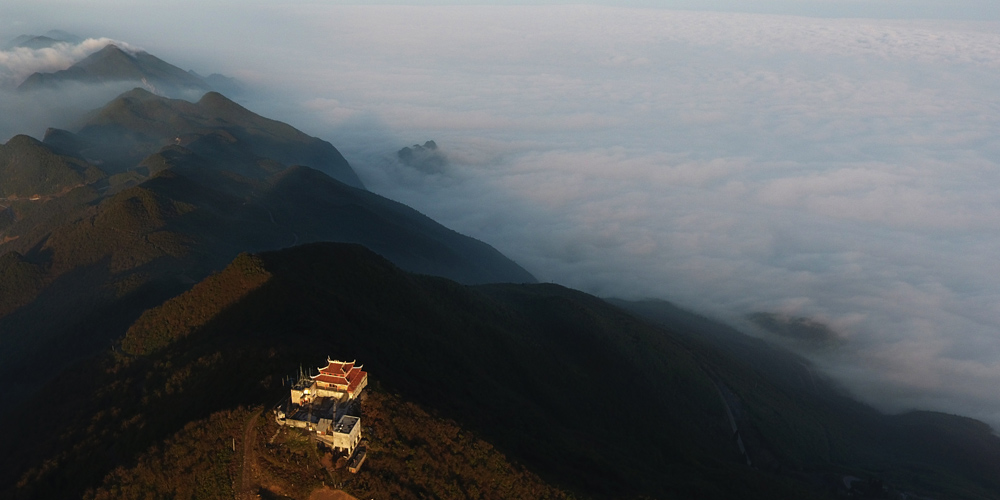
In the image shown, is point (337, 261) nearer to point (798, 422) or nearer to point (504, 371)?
point (504, 371)

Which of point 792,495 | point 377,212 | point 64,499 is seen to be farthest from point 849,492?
point 377,212

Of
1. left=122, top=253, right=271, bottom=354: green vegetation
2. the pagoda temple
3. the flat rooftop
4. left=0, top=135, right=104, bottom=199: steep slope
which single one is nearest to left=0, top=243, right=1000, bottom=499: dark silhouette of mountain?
left=122, top=253, right=271, bottom=354: green vegetation

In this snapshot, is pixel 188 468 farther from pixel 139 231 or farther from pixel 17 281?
pixel 17 281

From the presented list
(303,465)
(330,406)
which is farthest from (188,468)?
(330,406)

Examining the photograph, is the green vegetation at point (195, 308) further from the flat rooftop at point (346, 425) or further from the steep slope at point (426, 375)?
the flat rooftop at point (346, 425)

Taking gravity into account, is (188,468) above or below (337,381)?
below

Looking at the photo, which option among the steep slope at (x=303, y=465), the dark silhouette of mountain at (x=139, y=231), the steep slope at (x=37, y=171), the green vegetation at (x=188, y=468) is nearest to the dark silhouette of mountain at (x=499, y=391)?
the steep slope at (x=303, y=465)

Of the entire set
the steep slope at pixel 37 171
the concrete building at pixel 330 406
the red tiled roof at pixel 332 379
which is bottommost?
the steep slope at pixel 37 171
